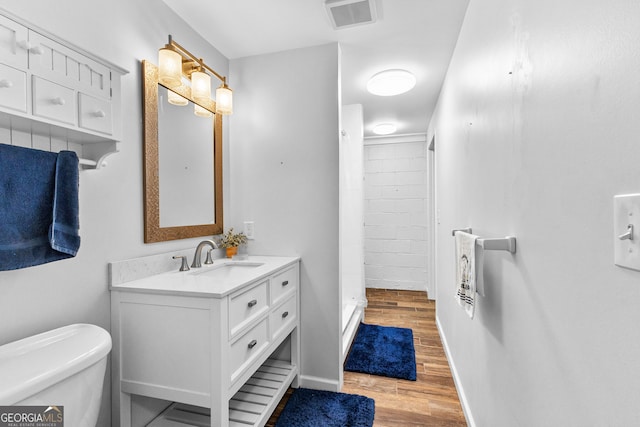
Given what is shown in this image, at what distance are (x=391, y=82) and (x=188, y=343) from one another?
2477 mm

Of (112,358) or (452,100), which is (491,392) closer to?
(112,358)

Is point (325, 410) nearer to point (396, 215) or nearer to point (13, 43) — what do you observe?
point (13, 43)

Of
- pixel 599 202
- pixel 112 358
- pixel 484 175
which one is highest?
pixel 484 175

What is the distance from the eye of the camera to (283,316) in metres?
1.94

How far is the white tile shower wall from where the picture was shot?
474cm

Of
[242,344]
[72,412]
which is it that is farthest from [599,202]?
[72,412]

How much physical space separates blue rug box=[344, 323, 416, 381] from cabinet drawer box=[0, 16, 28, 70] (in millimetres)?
2549

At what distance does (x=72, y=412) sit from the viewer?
3.19 feet

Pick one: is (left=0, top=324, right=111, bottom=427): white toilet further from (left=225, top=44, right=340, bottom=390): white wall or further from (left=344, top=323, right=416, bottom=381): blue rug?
(left=344, top=323, right=416, bottom=381): blue rug

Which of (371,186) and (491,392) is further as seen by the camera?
(371,186)

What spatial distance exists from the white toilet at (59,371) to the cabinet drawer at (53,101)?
2.57 feet

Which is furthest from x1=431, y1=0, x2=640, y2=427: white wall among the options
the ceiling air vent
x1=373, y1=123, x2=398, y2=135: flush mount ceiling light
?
x1=373, y1=123, x2=398, y2=135: flush mount ceiling light

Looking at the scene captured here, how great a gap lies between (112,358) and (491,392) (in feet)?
5.63

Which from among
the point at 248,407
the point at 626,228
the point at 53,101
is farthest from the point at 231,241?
the point at 626,228
